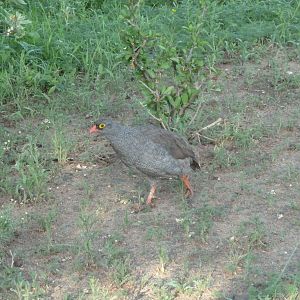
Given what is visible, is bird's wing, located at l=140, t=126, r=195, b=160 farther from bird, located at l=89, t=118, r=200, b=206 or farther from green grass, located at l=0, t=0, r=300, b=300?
green grass, located at l=0, t=0, r=300, b=300

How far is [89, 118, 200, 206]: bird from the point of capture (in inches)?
262

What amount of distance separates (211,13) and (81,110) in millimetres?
2172

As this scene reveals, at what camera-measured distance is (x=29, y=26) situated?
9508 millimetres

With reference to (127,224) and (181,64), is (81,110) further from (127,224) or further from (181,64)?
(127,224)

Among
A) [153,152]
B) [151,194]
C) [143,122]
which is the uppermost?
[153,152]

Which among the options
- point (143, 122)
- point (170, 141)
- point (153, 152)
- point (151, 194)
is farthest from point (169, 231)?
point (143, 122)

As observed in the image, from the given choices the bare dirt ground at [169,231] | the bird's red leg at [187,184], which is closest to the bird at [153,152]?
the bird's red leg at [187,184]

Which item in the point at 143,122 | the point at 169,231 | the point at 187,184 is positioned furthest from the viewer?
the point at 143,122

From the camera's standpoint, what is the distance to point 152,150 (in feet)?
22.0

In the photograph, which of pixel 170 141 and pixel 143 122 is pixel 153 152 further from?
pixel 143 122

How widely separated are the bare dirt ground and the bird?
9.2 inches

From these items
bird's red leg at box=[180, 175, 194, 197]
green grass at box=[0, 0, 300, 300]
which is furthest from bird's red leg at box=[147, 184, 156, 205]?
bird's red leg at box=[180, 175, 194, 197]

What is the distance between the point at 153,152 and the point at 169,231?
73 cm

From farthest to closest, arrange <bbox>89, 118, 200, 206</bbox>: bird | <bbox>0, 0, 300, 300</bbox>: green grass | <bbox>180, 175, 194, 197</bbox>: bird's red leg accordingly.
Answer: <bbox>180, 175, 194, 197</bbox>: bird's red leg, <bbox>89, 118, 200, 206</bbox>: bird, <bbox>0, 0, 300, 300</bbox>: green grass
